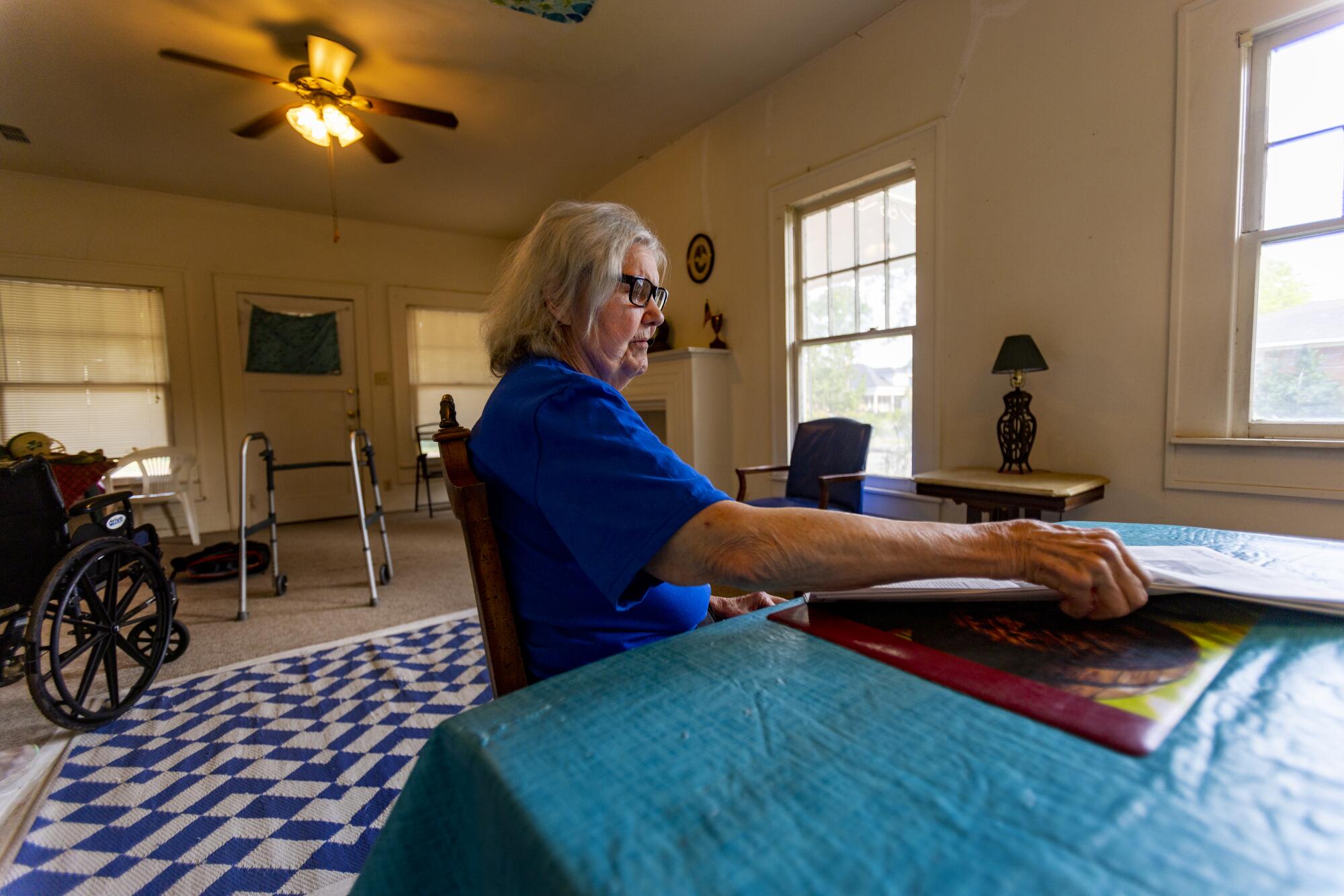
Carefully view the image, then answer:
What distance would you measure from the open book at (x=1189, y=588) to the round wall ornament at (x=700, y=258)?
3707 millimetres

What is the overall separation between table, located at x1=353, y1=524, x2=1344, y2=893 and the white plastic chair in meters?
4.89

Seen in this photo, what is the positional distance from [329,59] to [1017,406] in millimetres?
3697

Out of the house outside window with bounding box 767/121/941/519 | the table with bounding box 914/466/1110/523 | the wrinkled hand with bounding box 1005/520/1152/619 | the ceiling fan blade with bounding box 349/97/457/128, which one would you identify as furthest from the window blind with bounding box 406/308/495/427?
the wrinkled hand with bounding box 1005/520/1152/619

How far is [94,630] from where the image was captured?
1909mm

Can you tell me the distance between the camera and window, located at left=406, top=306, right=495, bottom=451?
614cm

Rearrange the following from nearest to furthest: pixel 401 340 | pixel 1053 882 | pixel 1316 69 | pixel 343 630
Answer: pixel 1053 882
pixel 1316 69
pixel 343 630
pixel 401 340

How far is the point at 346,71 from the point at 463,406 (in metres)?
3.66

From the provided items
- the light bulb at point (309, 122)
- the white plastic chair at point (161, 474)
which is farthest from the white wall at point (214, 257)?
the light bulb at point (309, 122)

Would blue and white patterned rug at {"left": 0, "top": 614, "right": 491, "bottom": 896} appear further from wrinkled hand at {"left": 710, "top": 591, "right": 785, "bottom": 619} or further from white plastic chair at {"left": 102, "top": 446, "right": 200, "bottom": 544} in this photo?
white plastic chair at {"left": 102, "top": 446, "right": 200, "bottom": 544}

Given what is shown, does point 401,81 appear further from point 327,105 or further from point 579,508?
point 579,508

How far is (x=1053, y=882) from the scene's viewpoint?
29 cm

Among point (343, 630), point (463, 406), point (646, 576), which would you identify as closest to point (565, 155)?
point (463, 406)

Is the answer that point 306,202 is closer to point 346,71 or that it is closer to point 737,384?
point 346,71

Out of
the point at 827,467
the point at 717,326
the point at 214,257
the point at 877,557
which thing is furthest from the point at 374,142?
the point at 877,557
